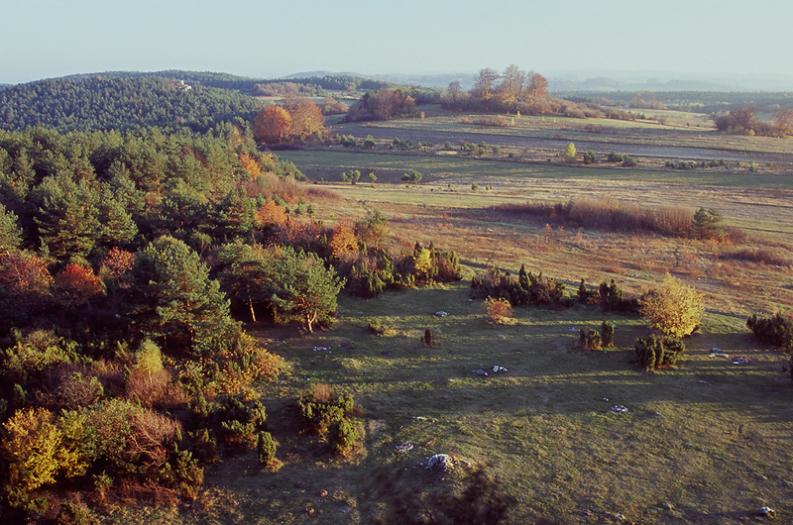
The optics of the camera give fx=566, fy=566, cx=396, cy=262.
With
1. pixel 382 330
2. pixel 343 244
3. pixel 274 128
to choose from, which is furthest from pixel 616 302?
pixel 274 128

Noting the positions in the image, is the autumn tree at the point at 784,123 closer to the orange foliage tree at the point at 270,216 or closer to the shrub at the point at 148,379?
the orange foliage tree at the point at 270,216

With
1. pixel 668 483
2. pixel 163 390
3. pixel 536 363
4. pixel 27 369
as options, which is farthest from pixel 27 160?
pixel 668 483

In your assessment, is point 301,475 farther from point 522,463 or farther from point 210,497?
point 522,463

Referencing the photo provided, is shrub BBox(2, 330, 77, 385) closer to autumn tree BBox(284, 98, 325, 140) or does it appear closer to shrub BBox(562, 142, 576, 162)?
shrub BBox(562, 142, 576, 162)

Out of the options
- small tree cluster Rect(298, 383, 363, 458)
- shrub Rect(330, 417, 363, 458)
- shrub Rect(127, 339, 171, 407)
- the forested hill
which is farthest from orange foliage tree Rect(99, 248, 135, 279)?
the forested hill

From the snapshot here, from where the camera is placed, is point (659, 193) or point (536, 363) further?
point (659, 193)

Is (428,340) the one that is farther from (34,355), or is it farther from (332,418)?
(34,355)
